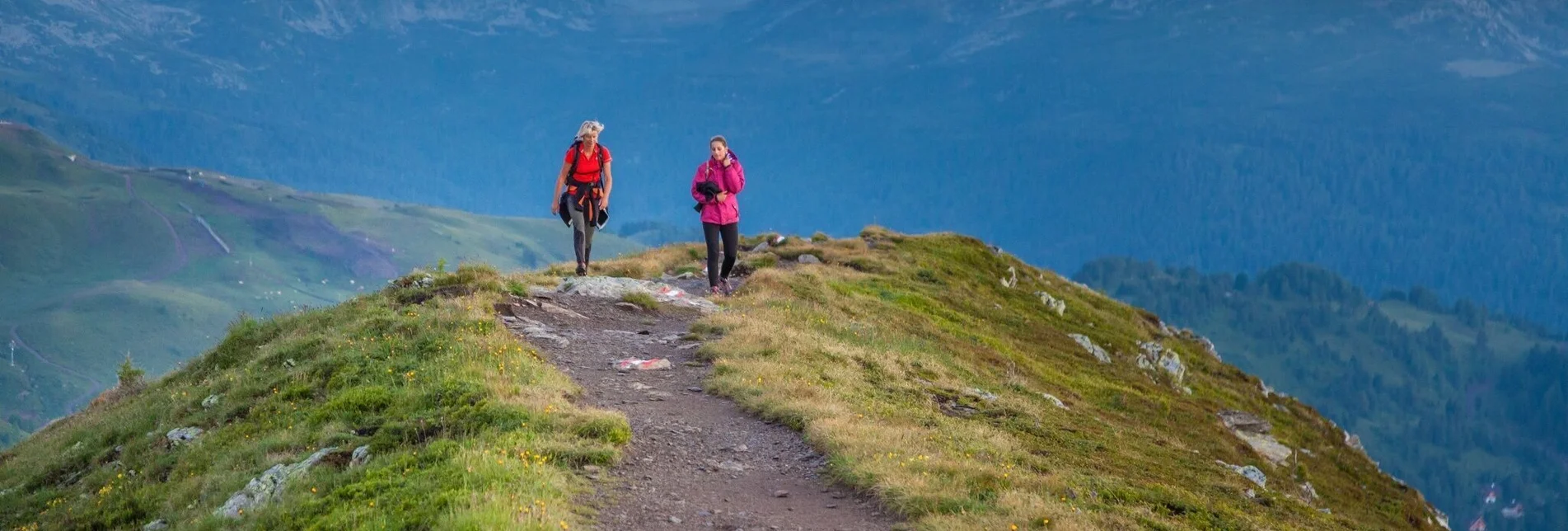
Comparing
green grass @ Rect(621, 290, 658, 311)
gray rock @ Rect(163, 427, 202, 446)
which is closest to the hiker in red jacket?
green grass @ Rect(621, 290, 658, 311)

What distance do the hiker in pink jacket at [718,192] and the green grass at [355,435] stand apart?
5.35 m

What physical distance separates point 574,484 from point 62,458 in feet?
42.9

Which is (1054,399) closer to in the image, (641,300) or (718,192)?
(718,192)

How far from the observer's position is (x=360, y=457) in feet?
48.3

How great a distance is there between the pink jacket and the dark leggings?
7.4 inches

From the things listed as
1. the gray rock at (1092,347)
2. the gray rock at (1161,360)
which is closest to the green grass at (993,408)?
the gray rock at (1161,360)

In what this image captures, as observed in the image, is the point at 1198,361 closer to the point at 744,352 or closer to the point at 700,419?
the point at 744,352

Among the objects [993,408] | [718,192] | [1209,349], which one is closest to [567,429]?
[993,408]

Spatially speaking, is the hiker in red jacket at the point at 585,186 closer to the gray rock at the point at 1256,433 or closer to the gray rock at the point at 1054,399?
the gray rock at the point at 1054,399

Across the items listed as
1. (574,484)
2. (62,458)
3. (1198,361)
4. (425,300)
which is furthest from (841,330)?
(1198,361)

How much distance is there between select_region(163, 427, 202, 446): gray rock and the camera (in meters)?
18.9

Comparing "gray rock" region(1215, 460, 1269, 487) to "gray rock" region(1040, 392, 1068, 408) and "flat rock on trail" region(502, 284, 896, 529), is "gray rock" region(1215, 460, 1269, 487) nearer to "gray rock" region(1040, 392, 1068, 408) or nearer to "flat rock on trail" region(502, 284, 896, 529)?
"gray rock" region(1040, 392, 1068, 408)

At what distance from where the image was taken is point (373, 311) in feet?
74.6

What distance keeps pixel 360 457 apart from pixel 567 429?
2.59 metres
